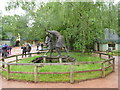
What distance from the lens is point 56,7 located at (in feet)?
32.8

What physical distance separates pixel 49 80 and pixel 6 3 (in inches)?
332

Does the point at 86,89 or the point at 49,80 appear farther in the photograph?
the point at 49,80

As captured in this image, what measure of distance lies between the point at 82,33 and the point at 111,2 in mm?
3296

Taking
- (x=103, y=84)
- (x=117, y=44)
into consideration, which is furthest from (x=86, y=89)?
(x=117, y=44)

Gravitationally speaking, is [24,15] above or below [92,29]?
above

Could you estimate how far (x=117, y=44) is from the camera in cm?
2531

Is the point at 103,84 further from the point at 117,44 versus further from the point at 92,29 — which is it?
the point at 117,44

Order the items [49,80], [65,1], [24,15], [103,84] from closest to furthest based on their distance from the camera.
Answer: [103,84] < [49,80] < [65,1] < [24,15]

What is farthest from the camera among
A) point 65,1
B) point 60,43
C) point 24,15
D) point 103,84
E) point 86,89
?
point 24,15

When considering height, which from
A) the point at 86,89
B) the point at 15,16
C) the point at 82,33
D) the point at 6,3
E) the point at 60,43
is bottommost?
the point at 86,89

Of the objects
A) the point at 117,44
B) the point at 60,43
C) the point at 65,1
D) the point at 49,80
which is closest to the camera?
the point at 49,80

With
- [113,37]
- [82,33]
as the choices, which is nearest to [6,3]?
[82,33]

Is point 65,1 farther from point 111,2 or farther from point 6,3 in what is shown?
point 6,3

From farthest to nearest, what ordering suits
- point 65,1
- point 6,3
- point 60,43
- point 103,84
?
1. point 6,3
2. point 65,1
3. point 60,43
4. point 103,84
